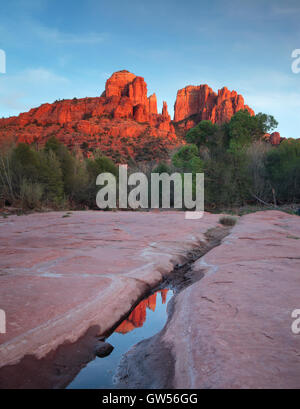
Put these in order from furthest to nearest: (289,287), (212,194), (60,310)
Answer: (212,194), (289,287), (60,310)

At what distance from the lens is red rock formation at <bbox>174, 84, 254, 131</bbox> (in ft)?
265

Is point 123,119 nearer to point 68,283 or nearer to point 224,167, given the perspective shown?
point 224,167

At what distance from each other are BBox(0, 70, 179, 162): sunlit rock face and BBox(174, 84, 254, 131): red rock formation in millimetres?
9711

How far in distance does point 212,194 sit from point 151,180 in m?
4.73

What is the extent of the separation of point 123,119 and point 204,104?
34388 millimetres

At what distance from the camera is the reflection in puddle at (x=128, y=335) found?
1131mm

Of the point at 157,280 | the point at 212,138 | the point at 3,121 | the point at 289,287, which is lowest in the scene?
the point at 157,280

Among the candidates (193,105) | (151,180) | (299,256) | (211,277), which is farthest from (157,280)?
(193,105)

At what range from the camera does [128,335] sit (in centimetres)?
158

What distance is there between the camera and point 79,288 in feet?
6.27

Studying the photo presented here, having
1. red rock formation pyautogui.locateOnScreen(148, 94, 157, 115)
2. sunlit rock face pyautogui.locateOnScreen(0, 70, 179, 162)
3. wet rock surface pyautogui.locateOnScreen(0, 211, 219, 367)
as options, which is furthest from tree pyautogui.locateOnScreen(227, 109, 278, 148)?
red rock formation pyautogui.locateOnScreen(148, 94, 157, 115)

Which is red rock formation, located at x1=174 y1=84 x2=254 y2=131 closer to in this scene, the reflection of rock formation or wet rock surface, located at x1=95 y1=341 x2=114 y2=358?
the reflection of rock formation

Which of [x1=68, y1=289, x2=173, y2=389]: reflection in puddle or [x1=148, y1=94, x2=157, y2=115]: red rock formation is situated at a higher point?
[x1=148, y1=94, x2=157, y2=115]: red rock formation
